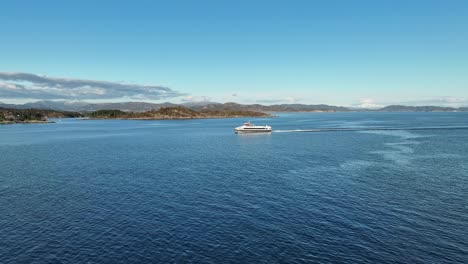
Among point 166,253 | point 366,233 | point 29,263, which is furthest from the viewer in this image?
point 366,233

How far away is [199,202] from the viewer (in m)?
57.0

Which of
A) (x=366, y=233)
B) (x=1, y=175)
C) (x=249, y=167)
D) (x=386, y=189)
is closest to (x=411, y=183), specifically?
(x=386, y=189)

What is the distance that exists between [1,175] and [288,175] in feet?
229

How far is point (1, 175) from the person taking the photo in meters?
80.8

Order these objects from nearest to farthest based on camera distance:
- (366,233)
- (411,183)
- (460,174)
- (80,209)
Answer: (366,233) < (80,209) < (411,183) < (460,174)

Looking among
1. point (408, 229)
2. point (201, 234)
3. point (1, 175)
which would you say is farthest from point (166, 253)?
point (1, 175)

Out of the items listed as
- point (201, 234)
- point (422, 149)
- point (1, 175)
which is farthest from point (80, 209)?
point (422, 149)

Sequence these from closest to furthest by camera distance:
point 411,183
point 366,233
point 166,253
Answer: point 166,253, point 366,233, point 411,183

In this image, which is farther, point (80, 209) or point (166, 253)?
point (80, 209)

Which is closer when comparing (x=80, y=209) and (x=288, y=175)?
(x=80, y=209)

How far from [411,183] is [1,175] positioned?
93.8 meters

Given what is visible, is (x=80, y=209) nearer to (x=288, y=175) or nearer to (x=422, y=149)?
(x=288, y=175)

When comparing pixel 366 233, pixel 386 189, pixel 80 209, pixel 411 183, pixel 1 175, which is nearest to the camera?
pixel 366 233

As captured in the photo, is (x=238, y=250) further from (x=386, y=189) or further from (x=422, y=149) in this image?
(x=422, y=149)
